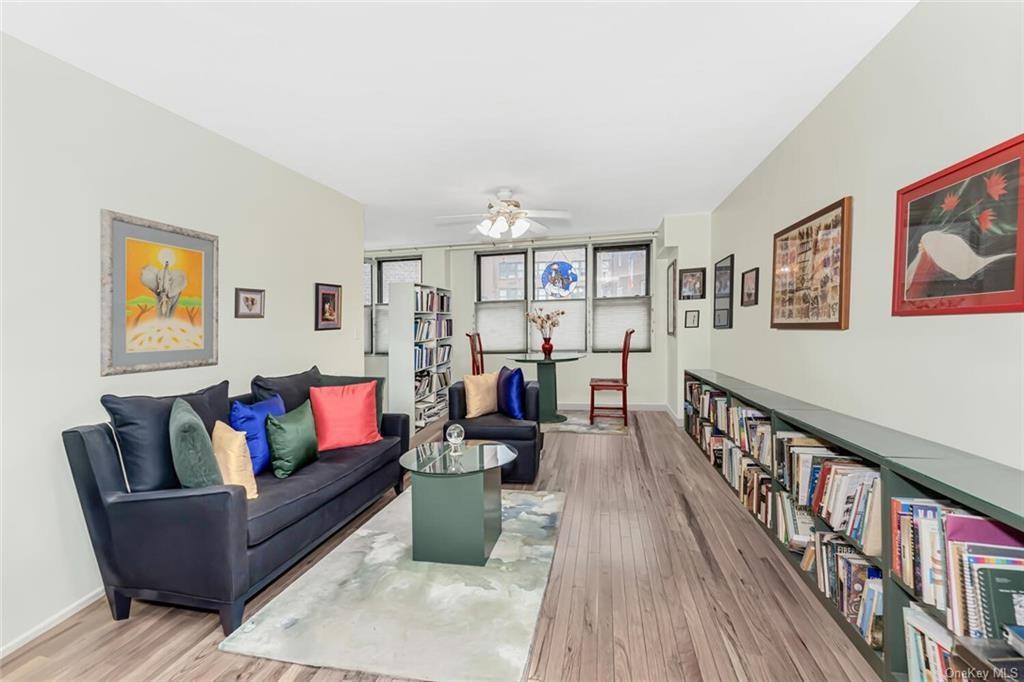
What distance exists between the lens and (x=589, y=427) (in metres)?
5.77

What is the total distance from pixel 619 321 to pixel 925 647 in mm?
5691

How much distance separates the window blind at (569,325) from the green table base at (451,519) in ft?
15.8

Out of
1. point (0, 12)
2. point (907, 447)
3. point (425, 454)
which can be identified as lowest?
point (425, 454)

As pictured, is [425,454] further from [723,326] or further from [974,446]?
[723,326]

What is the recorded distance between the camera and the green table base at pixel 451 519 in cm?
250

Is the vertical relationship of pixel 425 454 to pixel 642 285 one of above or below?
below

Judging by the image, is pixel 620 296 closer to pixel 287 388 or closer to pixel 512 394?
pixel 512 394

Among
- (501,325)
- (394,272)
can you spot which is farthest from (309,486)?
(394,272)

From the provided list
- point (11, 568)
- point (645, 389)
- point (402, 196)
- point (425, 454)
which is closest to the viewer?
point (11, 568)

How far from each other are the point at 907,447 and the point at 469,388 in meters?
3.12

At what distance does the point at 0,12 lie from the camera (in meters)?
1.88

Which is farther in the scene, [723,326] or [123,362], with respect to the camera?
[723,326]

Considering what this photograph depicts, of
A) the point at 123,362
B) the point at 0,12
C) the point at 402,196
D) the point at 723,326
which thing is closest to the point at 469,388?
the point at 402,196

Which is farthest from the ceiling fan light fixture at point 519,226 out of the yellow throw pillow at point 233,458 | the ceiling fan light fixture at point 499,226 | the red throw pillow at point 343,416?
the yellow throw pillow at point 233,458
